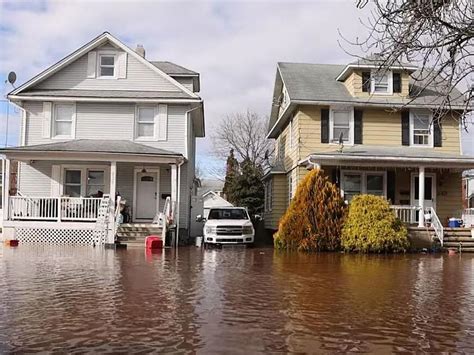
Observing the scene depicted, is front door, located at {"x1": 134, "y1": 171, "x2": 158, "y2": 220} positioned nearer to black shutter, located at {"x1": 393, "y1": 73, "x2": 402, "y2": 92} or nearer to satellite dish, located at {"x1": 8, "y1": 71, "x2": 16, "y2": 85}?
satellite dish, located at {"x1": 8, "y1": 71, "x2": 16, "y2": 85}

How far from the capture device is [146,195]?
2384cm

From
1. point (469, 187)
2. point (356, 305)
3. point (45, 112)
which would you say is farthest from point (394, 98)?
point (469, 187)

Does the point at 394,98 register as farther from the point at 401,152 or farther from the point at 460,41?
the point at 460,41

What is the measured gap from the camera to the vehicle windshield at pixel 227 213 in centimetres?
2241

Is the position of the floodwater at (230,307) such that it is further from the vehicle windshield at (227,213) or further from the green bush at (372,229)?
the vehicle windshield at (227,213)

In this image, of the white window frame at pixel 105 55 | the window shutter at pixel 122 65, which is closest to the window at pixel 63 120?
the white window frame at pixel 105 55

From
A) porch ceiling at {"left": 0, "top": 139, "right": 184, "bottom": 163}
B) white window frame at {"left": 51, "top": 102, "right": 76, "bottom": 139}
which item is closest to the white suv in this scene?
porch ceiling at {"left": 0, "top": 139, "right": 184, "bottom": 163}

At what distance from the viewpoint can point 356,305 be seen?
8.53 metres

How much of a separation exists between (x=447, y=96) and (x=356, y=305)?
3.85 metres

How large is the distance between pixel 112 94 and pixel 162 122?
8.34 feet

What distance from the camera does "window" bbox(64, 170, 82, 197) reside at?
78.1 ft

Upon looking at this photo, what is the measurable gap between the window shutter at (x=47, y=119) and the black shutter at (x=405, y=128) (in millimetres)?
15774

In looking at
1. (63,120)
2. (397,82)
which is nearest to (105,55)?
(63,120)

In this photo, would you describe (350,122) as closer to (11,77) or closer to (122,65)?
(122,65)
